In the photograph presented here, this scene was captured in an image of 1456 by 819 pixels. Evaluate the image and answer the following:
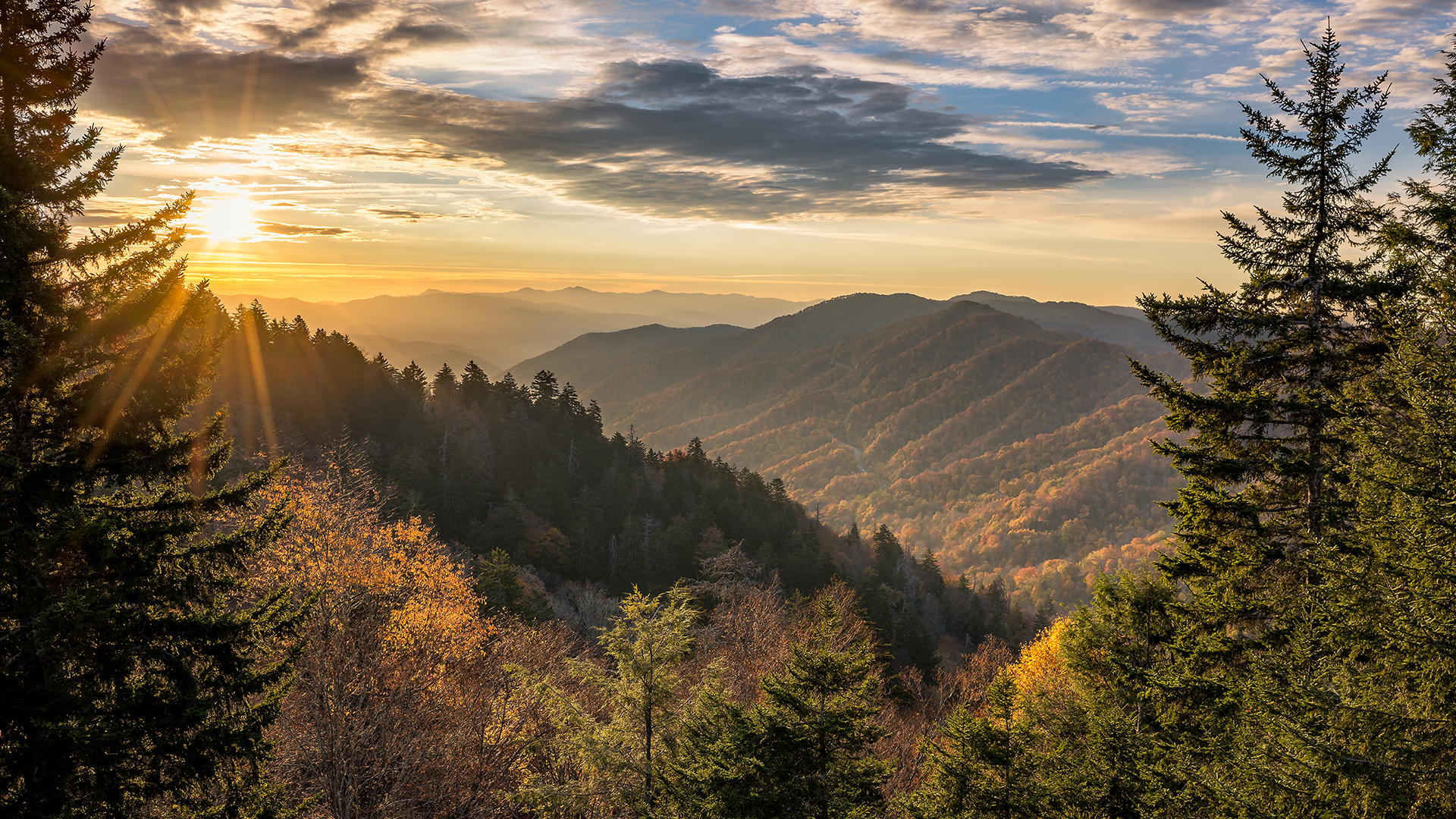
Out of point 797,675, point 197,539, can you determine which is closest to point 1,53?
point 197,539

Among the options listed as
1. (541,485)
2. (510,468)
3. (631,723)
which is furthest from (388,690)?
(510,468)

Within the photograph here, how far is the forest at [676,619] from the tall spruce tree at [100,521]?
0.11ft

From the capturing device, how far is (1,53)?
727 centimetres

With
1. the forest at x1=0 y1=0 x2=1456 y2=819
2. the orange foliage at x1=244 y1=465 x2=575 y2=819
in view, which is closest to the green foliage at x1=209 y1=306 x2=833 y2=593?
the orange foliage at x1=244 y1=465 x2=575 y2=819

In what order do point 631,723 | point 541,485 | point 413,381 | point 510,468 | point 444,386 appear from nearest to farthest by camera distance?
point 631,723
point 541,485
point 510,468
point 413,381
point 444,386

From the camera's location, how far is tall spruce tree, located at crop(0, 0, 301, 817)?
6.88 metres

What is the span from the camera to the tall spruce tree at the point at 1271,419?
1073cm

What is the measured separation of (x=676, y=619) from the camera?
49.8 feet

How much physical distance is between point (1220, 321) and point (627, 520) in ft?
193

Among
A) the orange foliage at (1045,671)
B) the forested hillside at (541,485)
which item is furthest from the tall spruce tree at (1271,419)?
the forested hillside at (541,485)

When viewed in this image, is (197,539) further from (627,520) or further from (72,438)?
(627,520)

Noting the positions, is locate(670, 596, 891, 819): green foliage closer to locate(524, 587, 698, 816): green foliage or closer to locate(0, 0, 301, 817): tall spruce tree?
locate(524, 587, 698, 816): green foliage

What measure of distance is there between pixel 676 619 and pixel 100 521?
10.4 meters

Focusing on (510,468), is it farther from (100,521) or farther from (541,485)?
(100,521)
